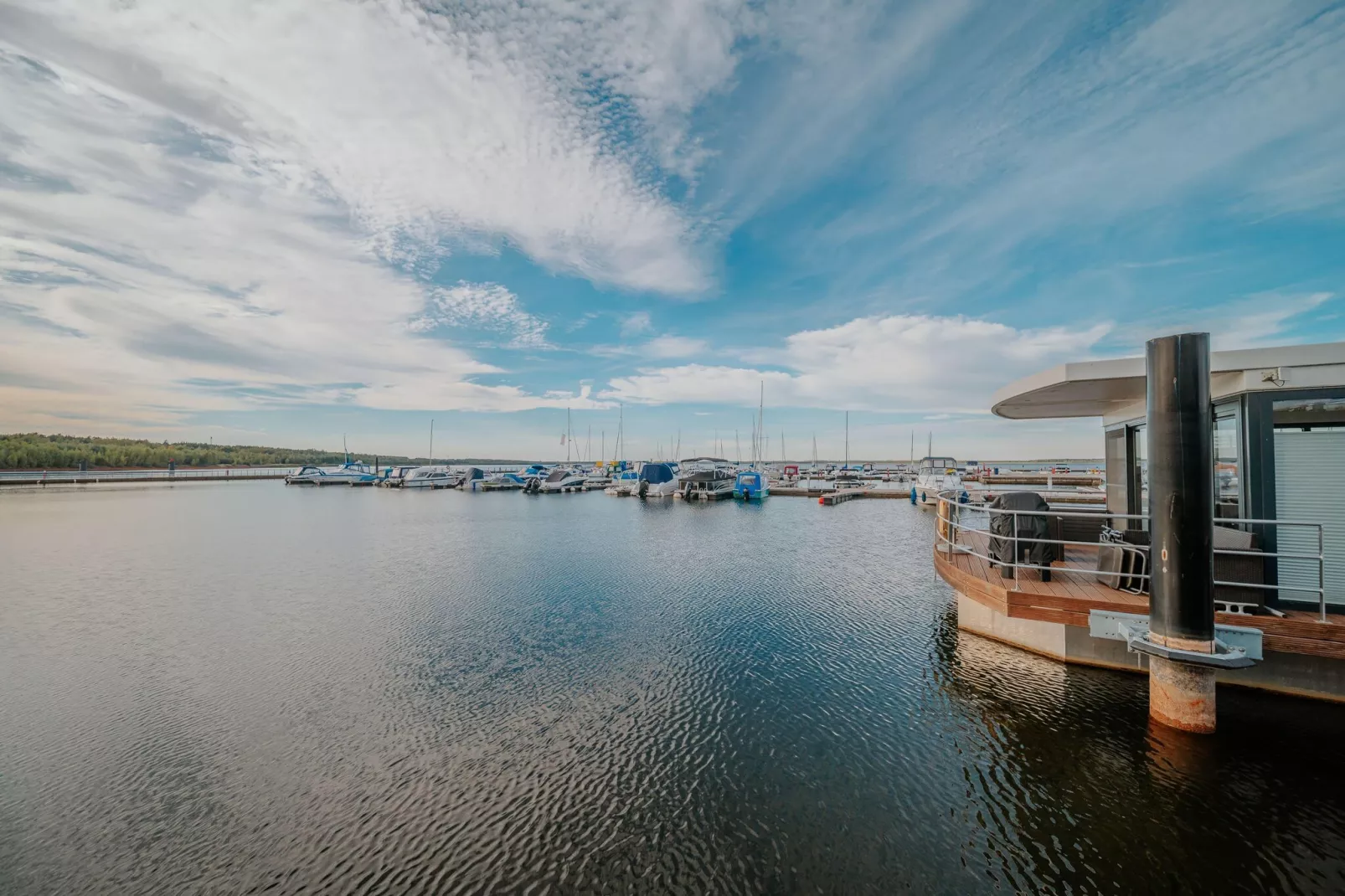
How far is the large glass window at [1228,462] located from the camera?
7.55m

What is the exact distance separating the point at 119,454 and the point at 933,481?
150m

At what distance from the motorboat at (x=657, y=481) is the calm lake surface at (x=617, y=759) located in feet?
138

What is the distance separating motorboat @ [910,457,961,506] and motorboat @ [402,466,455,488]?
226 ft

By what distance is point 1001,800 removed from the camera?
5.80 meters

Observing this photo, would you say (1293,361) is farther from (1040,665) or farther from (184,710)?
(184,710)

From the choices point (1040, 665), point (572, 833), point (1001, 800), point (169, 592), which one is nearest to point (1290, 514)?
point (1040, 665)

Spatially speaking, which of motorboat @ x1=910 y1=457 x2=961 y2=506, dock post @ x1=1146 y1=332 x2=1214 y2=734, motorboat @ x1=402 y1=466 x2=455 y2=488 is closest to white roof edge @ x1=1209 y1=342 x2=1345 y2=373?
dock post @ x1=1146 y1=332 x2=1214 y2=734

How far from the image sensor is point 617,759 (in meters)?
6.98

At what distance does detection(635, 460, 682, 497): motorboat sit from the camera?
57281 millimetres

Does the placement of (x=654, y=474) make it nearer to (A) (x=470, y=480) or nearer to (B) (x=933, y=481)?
(B) (x=933, y=481)

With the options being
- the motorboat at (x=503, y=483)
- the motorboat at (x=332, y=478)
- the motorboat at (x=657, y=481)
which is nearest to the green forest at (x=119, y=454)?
the motorboat at (x=332, y=478)

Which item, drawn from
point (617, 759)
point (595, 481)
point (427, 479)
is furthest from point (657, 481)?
point (617, 759)

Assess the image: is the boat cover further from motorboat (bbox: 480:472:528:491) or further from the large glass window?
motorboat (bbox: 480:472:528:491)

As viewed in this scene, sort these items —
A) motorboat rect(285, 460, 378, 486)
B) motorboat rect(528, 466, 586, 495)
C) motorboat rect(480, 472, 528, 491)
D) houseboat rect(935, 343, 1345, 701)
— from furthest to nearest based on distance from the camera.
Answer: motorboat rect(285, 460, 378, 486)
motorboat rect(480, 472, 528, 491)
motorboat rect(528, 466, 586, 495)
houseboat rect(935, 343, 1345, 701)
